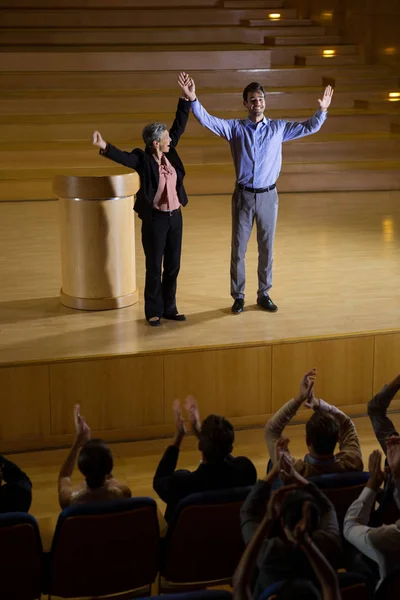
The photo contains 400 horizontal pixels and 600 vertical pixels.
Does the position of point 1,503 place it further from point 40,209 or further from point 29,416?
point 40,209

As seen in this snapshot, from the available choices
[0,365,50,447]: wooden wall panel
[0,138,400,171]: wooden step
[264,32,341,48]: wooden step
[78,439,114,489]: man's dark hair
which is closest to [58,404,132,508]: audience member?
[78,439,114,489]: man's dark hair

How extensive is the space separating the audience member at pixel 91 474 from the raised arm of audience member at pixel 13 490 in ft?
0.31

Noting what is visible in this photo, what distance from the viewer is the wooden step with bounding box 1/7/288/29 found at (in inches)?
334

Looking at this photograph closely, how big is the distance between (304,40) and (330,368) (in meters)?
5.62

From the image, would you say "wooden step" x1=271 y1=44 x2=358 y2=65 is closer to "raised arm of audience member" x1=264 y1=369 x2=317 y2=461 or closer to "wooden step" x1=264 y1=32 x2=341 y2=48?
"wooden step" x1=264 y1=32 x2=341 y2=48

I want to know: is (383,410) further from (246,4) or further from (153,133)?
(246,4)

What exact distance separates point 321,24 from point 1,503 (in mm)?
7862

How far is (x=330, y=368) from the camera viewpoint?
3748 mm

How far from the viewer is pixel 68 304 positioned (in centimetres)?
416

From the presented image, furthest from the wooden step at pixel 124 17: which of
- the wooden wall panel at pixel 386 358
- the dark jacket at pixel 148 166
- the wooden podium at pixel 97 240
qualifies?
the wooden wall panel at pixel 386 358

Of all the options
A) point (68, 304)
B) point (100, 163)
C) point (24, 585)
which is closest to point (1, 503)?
point (24, 585)

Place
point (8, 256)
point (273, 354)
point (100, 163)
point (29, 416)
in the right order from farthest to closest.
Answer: point (100, 163), point (8, 256), point (273, 354), point (29, 416)

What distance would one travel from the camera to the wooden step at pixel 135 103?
7.32 metres

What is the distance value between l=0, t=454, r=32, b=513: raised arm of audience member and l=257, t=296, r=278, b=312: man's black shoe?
1.90 meters
